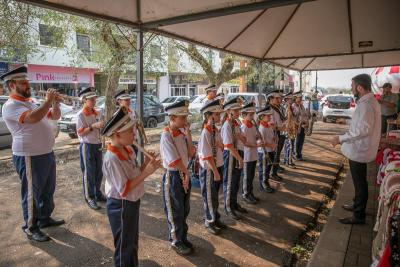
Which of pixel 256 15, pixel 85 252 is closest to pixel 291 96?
pixel 256 15

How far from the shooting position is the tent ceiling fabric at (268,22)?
4.73 m

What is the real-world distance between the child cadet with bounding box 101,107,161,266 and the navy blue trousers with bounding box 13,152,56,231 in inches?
72.9

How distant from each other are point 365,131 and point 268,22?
380 cm

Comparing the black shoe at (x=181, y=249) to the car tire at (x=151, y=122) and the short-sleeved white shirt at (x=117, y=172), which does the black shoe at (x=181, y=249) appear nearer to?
the short-sleeved white shirt at (x=117, y=172)

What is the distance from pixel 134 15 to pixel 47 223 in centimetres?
358

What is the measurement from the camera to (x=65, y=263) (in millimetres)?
3893

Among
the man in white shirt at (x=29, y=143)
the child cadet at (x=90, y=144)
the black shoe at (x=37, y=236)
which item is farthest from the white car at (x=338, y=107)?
the black shoe at (x=37, y=236)

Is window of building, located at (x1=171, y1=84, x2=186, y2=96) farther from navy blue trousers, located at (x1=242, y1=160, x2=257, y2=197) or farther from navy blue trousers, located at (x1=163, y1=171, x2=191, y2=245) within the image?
navy blue trousers, located at (x1=163, y1=171, x2=191, y2=245)

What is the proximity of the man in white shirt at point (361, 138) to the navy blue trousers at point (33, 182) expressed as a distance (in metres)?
4.27

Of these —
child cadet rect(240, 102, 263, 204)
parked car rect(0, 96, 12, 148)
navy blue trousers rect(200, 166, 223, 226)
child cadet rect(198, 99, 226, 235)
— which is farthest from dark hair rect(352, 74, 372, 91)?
parked car rect(0, 96, 12, 148)

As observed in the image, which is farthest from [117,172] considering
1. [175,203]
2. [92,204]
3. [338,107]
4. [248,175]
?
[338,107]

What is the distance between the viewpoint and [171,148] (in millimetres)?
3861

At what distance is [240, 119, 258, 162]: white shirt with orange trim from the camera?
5.57m

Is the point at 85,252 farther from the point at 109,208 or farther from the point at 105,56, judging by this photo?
the point at 105,56
